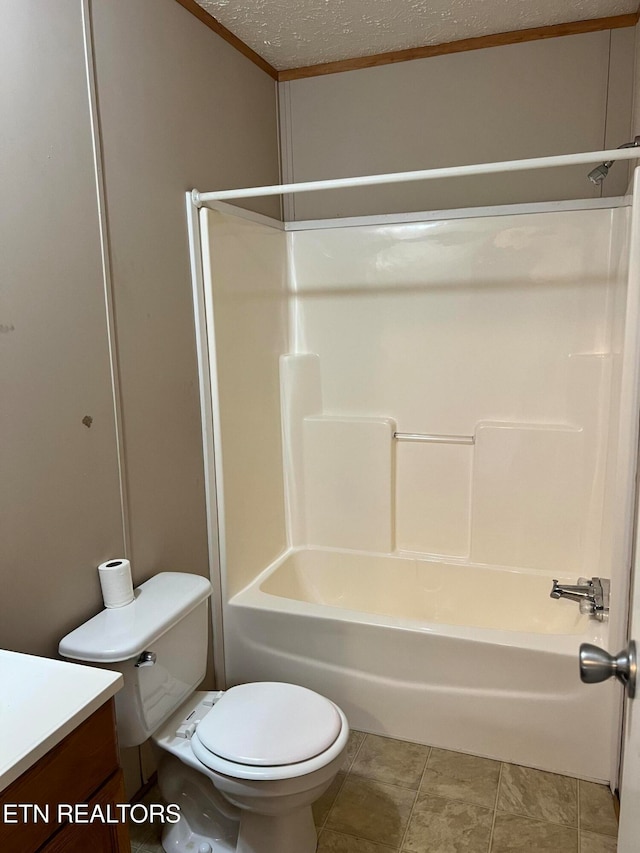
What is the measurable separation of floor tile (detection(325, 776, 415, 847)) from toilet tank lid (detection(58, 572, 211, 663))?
785mm

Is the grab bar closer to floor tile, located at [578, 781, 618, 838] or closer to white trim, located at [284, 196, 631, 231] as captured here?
white trim, located at [284, 196, 631, 231]

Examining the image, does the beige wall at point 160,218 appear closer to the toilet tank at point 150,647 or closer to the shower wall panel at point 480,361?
the toilet tank at point 150,647

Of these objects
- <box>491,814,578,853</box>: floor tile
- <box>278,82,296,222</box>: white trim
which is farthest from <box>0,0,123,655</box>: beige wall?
<box>491,814,578,853</box>: floor tile

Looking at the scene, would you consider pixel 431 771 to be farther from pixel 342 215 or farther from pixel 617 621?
pixel 342 215

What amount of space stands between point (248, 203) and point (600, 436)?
1.62m

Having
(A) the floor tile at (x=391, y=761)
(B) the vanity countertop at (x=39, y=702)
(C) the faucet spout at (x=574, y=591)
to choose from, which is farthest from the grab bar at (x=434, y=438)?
(B) the vanity countertop at (x=39, y=702)

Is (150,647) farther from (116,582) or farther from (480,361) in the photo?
(480,361)

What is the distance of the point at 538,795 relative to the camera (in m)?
1.97

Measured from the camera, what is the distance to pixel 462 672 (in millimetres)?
2098

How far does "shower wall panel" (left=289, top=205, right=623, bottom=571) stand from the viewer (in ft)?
7.98

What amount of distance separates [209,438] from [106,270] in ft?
2.36

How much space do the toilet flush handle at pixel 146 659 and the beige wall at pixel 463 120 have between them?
1.90 metres

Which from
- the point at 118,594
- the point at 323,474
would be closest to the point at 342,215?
the point at 323,474

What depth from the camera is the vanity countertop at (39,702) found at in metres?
0.99
